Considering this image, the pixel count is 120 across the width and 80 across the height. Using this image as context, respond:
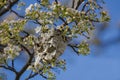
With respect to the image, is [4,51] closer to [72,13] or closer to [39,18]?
[39,18]

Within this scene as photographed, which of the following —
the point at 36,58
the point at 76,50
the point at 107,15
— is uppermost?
the point at 107,15

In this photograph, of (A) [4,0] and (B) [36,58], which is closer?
(B) [36,58]

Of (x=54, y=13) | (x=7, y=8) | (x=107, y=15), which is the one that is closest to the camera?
(x=54, y=13)

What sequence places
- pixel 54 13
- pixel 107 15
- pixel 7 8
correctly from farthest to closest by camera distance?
pixel 7 8, pixel 107 15, pixel 54 13

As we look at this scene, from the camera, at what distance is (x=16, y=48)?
5496 mm

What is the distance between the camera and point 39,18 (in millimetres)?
5445

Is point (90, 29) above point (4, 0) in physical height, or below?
below

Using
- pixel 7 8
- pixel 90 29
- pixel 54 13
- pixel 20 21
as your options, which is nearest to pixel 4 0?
pixel 7 8

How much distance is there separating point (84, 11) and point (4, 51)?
4.37 ft

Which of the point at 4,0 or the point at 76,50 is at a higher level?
the point at 4,0

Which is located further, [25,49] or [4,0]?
[4,0]

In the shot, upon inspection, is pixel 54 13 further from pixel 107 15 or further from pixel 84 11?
pixel 107 15

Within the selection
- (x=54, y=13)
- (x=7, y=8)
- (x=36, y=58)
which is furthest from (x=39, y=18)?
(x=7, y=8)

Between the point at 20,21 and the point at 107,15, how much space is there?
1.34 m
